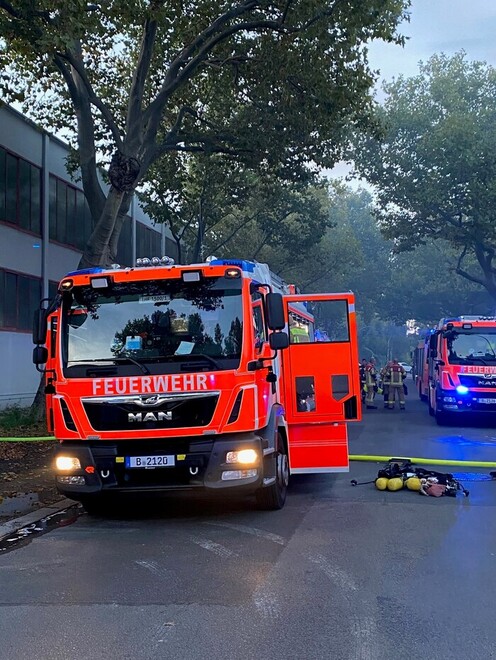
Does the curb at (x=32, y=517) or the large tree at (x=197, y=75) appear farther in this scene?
the large tree at (x=197, y=75)

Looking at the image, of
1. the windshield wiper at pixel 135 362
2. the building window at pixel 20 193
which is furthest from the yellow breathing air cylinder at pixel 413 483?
the building window at pixel 20 193

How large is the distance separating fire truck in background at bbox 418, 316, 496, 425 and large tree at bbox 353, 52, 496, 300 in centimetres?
1814

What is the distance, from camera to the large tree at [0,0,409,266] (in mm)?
14289

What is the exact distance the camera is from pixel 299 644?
4637 millimetres

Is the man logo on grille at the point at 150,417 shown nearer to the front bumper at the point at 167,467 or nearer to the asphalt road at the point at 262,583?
the front bumper at the point at 167,467

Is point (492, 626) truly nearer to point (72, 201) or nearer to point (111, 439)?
point (111, 439)

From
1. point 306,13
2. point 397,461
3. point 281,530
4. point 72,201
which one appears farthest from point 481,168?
point 281,530

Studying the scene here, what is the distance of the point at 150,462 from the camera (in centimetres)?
802

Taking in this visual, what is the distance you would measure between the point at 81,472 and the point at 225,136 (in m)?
13.6

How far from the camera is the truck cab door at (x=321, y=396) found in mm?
10211

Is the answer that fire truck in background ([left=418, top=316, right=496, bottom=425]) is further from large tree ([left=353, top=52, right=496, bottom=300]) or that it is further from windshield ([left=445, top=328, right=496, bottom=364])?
large tree ([left=353, top=52, right=496, bottom=300])

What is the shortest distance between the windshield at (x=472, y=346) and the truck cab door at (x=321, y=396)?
9780 millimetres

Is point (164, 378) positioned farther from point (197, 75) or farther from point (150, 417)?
point (197, 75)

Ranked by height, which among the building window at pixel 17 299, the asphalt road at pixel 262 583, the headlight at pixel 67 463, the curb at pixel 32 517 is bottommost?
the asphalt road at pixel 262 583
